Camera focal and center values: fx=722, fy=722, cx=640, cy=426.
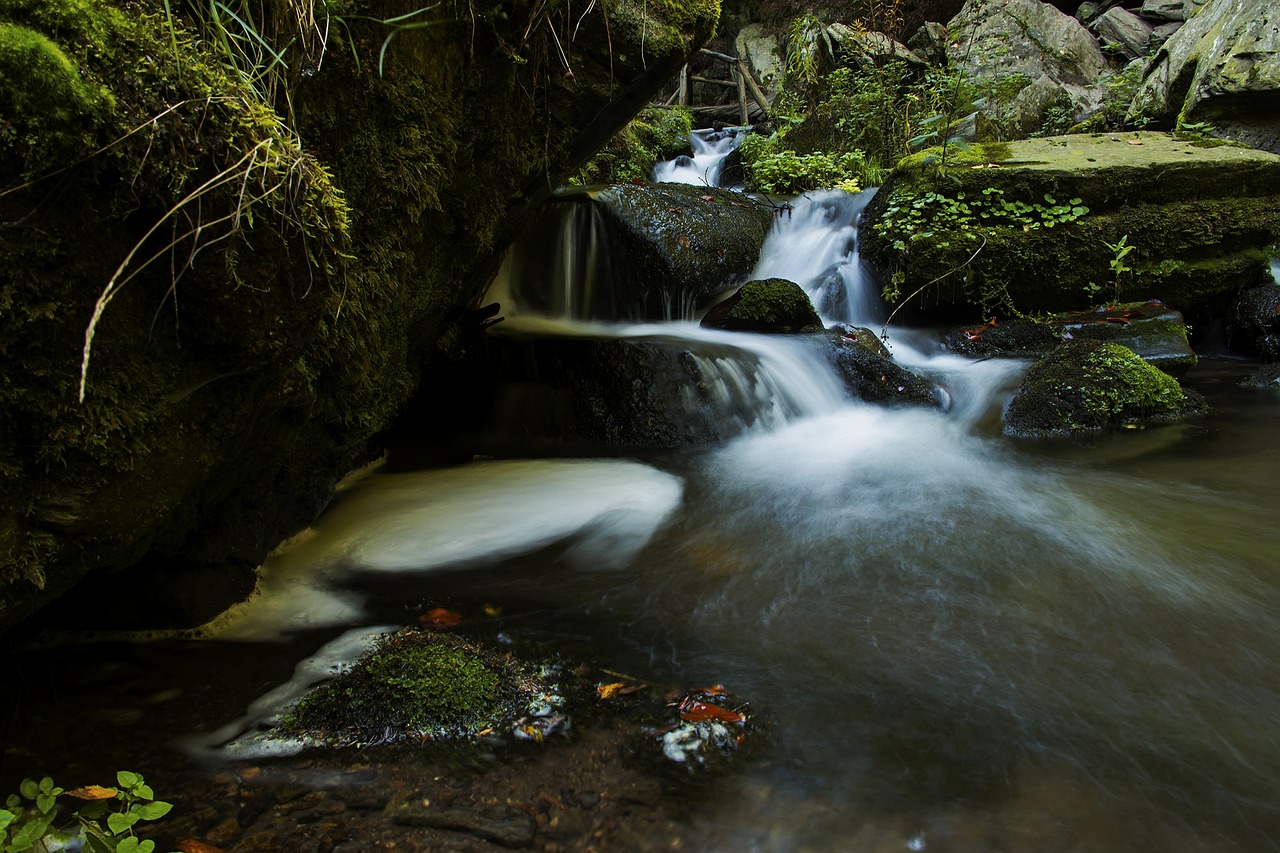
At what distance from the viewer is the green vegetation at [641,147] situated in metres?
10.6

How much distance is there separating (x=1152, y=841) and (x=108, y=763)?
8.69 ft

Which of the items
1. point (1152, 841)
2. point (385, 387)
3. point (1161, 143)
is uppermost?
point (1161, 143)

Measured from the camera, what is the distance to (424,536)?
11.9 feet

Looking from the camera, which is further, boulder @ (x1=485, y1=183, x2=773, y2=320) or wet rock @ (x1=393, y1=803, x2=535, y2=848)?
boulder @ (x1=485, y1=183, x2=773, y2=320)

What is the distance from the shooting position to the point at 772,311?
6934mm

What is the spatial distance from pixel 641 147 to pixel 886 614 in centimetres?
1030

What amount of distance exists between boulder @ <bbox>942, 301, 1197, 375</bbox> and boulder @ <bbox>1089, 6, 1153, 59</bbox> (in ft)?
30.6

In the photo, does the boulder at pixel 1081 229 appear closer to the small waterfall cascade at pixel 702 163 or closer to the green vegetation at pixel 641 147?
the green vegetation at pixel 641 147

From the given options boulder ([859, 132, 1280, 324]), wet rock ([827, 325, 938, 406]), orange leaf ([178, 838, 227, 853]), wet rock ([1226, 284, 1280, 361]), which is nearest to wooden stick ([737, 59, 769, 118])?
boulder ([859, 132, 1280, 324])

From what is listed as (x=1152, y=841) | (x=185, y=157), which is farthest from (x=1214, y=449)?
(x=185, y=157)

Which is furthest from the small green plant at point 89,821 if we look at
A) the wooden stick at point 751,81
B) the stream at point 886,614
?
the wooden stick at point 751,81

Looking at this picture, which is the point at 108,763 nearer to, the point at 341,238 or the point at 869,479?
the point at 341,238

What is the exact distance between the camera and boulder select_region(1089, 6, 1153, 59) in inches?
522

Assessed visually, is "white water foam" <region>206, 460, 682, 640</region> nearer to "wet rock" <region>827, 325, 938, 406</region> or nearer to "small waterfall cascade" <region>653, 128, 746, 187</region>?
"wet rock" <region>827, 325, 938, 406</region>
